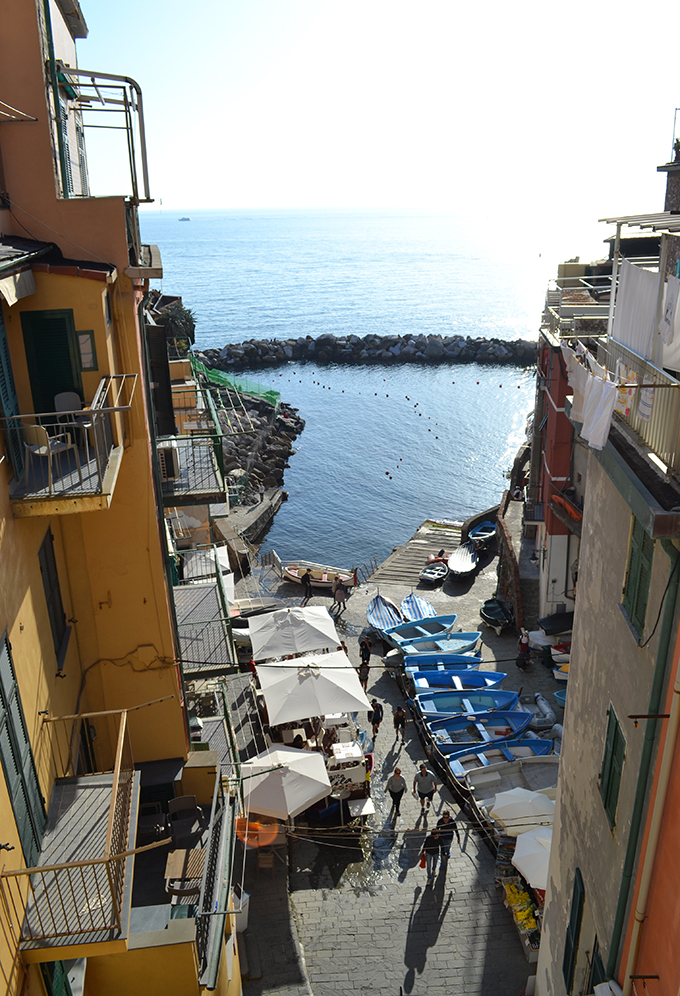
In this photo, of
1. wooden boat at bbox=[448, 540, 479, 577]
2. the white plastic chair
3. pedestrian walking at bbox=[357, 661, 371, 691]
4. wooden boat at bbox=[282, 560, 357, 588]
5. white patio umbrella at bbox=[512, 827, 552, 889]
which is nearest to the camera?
the white plastic chair

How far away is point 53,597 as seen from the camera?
10.9m

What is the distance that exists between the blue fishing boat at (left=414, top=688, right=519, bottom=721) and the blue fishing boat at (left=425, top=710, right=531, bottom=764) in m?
0.69

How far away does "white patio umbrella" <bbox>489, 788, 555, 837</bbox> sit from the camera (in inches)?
688

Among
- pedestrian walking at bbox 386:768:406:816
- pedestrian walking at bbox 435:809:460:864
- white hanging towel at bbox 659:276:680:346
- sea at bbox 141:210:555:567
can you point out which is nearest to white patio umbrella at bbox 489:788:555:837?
pedestrian walking at bbox 435:809:460:864

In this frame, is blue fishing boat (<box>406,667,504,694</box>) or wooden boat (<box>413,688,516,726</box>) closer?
wooden boat (<box>413,688,516,726</box>)

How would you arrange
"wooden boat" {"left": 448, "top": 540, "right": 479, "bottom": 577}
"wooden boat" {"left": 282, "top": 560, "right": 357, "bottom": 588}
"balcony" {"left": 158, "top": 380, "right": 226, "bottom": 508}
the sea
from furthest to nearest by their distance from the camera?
the sea, "wooden boat" {"left": 448, "top": 540, "right": 479, "bottom": 577}, "wooden boat" {"left": 282, "top": 560, "right": 357, "bottom": 588}, "balcony" {"left": 158, "top": 380, "right": 226, "bottom": 508}

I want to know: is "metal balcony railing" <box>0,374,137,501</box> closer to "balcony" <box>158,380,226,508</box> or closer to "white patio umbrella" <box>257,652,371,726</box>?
"balcony" <box>158,380,226,508</box>

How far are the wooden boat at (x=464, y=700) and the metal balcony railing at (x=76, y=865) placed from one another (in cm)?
1487

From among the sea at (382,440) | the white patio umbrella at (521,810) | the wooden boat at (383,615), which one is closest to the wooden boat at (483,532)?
the sea at (382,440)

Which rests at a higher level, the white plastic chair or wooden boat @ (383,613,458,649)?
the white plastic chair

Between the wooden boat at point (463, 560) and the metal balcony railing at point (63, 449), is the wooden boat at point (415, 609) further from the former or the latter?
the metal balcony railing at point (63, 449)

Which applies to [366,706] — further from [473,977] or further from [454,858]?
[473,977]

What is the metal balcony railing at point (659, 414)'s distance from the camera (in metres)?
7.69

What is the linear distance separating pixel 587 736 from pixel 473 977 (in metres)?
7.21
